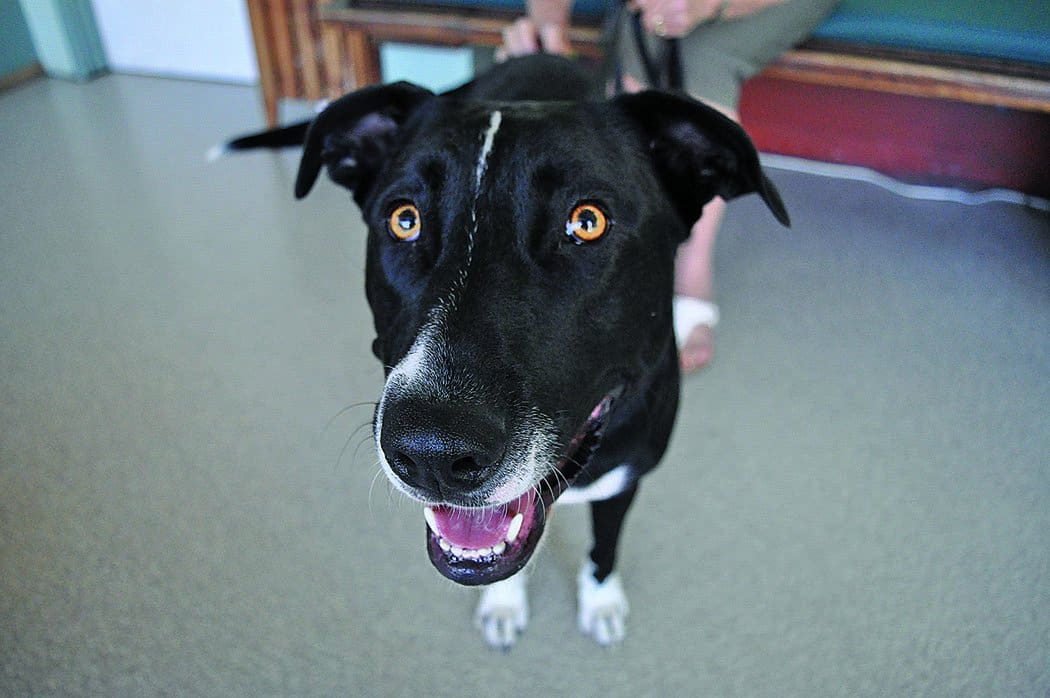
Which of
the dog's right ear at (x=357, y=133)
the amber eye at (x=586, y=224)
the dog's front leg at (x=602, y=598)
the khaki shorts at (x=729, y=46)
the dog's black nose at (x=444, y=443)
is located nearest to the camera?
the dog's black nose at (x=444, y=443)

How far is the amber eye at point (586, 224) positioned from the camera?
94 centimetres

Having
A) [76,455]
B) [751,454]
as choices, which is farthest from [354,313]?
[751,454]

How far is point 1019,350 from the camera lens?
2191mm

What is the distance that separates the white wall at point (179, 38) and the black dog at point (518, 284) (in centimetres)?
297

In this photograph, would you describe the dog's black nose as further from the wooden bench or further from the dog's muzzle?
the wooden bench

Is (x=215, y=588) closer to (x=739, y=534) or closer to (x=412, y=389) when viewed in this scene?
(x=412, y=389)

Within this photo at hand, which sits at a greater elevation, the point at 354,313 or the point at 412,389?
the point at 412,389

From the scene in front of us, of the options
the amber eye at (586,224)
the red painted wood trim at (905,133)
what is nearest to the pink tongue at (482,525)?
the amber eye at (586,224)

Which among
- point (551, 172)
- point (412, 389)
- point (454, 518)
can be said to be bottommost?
point (454, 518)

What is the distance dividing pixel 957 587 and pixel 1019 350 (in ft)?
3.15

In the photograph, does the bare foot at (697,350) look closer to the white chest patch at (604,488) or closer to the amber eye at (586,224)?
the white chest patch at (604,488)

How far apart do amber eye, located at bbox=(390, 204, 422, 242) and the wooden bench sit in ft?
4.87

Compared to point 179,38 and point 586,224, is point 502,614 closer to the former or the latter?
point 586,224

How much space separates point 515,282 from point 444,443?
22 centimetres
